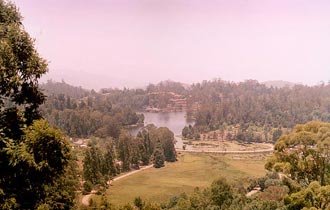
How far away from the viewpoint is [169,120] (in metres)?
117

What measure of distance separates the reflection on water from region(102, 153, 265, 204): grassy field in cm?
3539

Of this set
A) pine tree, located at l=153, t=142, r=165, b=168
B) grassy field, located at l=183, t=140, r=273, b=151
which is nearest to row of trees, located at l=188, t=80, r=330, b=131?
grassy field, located at l=183, t=140, r=273, b=151

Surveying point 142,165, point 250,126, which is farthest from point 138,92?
point 142,165

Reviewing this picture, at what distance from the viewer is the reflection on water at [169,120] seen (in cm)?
10100

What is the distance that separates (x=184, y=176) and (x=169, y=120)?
70.9 m

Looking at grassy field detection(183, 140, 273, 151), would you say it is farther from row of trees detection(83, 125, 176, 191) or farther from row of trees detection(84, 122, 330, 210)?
row of trees detection(84, 122, 330, 210)

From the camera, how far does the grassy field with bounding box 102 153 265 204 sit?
35781 millimetres

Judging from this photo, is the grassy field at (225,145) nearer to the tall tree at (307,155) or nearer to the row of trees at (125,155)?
the row of trees at (125,155)

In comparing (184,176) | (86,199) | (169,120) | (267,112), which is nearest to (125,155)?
(184,176)

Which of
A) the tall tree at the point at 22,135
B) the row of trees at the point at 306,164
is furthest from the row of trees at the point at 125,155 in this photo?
the tall tree at the point at 22,135

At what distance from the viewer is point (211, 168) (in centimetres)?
4991

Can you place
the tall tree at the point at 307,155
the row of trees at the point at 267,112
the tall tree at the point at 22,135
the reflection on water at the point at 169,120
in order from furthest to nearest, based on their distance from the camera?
the reflection on water at the point at 169,120 < the row of trees at the point at 267,112 < the tall tree at the point at 307,155 < the tall tree at the point at 22,135

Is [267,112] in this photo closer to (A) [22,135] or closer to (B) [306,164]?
(B) [306,164]

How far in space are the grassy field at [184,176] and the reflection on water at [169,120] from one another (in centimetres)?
3539
